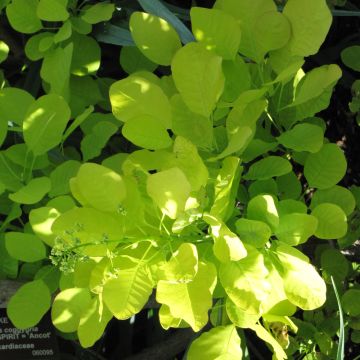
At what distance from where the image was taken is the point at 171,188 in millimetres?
417

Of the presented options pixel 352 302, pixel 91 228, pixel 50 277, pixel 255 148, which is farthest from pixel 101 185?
pixel 352 302

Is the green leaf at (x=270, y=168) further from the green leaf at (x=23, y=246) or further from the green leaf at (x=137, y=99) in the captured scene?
the green leaf at (x=23, y=246)

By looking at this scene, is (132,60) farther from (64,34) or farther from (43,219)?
(43,219)

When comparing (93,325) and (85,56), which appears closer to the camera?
(93,325)

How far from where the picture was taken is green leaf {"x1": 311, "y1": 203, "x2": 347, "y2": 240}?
1.72 ft

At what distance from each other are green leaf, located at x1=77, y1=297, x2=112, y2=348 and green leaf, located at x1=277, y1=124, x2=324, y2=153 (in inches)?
8.5

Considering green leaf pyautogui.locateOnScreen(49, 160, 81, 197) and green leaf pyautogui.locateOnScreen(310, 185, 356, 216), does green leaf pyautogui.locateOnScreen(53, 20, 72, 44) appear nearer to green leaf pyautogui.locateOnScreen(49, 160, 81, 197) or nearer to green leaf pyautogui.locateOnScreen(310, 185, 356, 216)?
green leaf pyautogui.locateOnScreen(49, 160, 81, 197)

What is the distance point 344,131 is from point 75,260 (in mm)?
791

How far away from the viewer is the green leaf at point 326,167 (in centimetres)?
56

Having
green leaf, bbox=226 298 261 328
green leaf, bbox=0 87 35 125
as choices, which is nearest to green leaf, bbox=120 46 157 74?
green leaf, bbox=0 87 35 125

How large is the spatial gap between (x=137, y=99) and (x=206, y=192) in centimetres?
10

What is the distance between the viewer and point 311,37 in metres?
0.52

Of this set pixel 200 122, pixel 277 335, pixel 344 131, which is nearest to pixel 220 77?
pixel 200 122

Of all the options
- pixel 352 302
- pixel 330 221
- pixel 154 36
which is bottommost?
pixel 352 302
